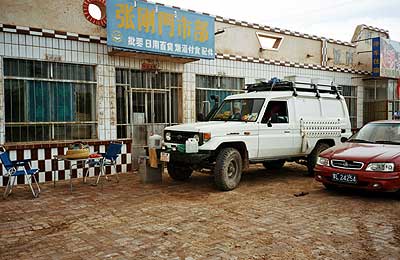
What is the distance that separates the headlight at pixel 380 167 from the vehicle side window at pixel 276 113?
2.46 meters

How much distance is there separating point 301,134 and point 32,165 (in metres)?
6.60

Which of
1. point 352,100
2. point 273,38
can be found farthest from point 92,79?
point 352,100

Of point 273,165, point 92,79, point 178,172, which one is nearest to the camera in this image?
point 178,172

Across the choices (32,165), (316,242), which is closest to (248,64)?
(32,165)

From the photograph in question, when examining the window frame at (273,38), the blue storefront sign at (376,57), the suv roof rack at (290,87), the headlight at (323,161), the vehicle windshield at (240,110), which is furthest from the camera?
the blue storefront sign at (376,57)

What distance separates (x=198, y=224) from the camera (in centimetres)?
532

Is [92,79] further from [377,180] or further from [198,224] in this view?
[377,180]

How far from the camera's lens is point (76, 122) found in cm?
930

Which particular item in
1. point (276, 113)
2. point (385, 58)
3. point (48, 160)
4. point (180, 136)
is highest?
point (385, 58)

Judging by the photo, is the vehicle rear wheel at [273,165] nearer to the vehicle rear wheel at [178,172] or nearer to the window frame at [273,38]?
the vehicle rear wheel at [178,172]

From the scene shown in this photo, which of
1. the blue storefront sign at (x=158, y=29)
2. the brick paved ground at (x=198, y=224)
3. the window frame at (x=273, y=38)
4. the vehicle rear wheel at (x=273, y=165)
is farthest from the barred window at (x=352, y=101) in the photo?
the brick paved ground at (x=198, y=224)

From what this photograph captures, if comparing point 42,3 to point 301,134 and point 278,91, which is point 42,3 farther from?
point 301,134

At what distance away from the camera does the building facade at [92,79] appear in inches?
330

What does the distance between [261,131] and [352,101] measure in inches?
425
